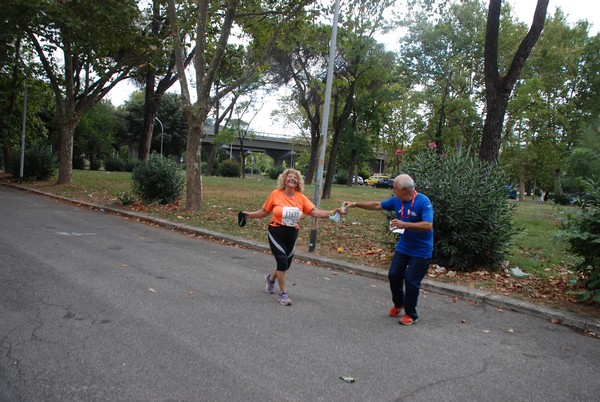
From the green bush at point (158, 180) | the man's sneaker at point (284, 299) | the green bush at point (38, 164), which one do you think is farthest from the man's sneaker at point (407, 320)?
the green bush at point (38, 164)

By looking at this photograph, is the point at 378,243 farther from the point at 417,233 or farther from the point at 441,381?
the point at 441,381

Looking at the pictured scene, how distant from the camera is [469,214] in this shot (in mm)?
7160

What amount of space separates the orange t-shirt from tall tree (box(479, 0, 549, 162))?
5.35 m

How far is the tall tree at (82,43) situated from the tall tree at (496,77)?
1346 cm

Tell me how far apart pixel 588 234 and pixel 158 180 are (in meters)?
12.3

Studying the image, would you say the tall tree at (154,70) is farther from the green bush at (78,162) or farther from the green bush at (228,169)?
the green bush at (228,169)

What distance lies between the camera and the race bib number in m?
5.33

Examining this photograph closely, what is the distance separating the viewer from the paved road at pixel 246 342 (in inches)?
130

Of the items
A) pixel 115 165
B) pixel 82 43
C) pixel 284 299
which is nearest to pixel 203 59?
pixel 82 43

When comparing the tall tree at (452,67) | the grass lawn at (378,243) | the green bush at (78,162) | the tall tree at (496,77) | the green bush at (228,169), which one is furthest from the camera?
the green bush at (228,169)

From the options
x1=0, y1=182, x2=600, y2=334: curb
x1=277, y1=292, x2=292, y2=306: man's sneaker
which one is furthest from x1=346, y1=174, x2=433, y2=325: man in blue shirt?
x1=0, y1=182, x2=600, y2=334: curb

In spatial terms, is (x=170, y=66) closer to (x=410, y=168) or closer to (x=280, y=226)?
(x=410, y=168)

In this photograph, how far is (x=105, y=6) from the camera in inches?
651

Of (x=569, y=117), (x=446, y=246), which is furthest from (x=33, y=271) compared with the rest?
(x=569, y=117)
